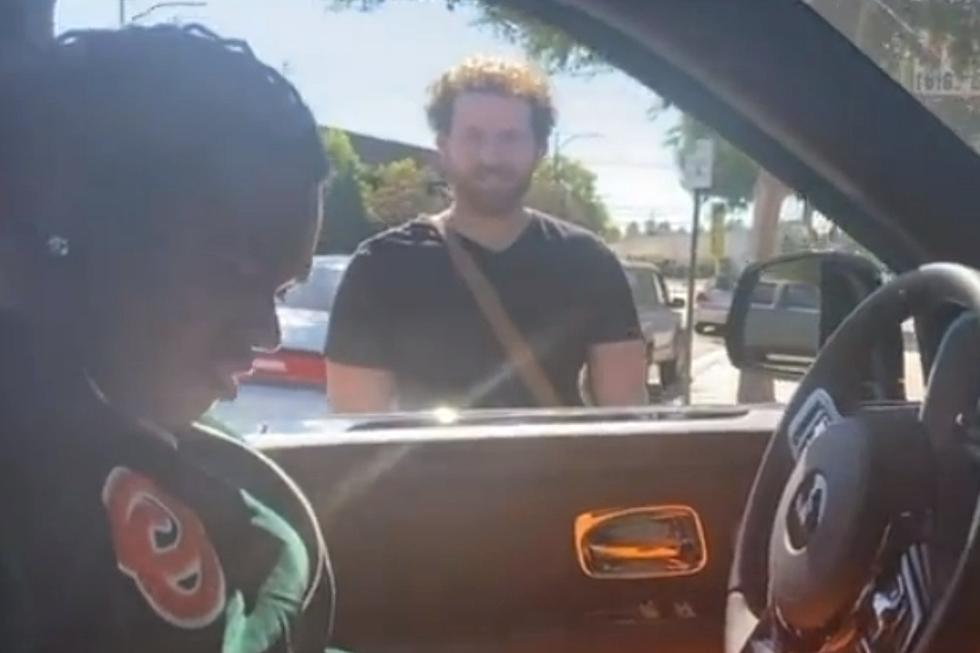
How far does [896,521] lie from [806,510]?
11 cm

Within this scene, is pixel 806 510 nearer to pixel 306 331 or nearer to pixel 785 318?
pixel 785 318

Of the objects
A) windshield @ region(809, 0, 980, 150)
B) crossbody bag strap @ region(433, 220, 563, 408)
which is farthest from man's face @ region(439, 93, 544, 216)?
windshield @ region(809, 0, 980, 150)

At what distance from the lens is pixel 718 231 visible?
2107 mm

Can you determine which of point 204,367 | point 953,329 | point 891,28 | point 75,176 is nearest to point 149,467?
point 204,367

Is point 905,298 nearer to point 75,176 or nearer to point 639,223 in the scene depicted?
point 639,223

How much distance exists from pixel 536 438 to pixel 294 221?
3.02ft

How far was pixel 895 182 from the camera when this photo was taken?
162 cm

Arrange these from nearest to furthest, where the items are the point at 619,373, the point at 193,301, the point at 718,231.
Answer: the point at 193,301
the point at 718,231
the point at 619,373

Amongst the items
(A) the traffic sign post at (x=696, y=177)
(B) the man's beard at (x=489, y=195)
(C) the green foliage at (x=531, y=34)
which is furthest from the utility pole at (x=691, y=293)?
(B) the man's beard at (x=489, y=195)

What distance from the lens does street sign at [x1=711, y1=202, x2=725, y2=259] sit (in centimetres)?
204

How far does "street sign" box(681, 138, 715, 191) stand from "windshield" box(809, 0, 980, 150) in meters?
0.19

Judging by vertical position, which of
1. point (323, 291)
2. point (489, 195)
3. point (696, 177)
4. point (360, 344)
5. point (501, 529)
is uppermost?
point (696, 177)

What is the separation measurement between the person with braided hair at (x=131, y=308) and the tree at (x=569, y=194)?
104 centimetres

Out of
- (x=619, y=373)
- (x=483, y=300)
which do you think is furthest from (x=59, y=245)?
(x=619, y=373)
